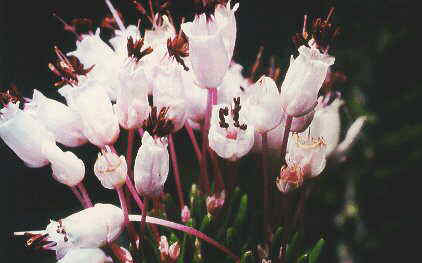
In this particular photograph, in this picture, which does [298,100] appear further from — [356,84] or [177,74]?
[356,84]

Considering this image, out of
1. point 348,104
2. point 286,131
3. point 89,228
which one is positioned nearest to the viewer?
point 89,228

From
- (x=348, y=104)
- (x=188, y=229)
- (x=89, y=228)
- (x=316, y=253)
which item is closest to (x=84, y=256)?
(x=89, y=228)

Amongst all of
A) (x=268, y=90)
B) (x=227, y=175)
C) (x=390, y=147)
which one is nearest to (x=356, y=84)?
(x=390, y=147)

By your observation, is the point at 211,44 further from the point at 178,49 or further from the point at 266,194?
the point at 266,194

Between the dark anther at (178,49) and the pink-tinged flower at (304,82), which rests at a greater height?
the dark anther at (178,49)

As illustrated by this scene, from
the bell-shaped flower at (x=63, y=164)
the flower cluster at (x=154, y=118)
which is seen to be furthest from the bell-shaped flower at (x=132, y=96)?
the bell-shaped flower at (x=63, y=164)

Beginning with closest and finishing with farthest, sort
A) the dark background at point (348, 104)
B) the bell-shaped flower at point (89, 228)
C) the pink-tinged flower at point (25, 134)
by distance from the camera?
the bell-shaped flower at point (89, 228) → the pink-tinged flower at point (25, 134) → the dark background at point (348, 104)

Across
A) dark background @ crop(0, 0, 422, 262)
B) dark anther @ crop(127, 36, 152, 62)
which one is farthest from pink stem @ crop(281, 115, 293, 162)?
dark background @ crop(0, 0, 422, 262)

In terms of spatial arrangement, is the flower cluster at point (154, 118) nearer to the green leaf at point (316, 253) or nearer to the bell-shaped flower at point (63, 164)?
the bell-shaped flower at point (63, 164)
